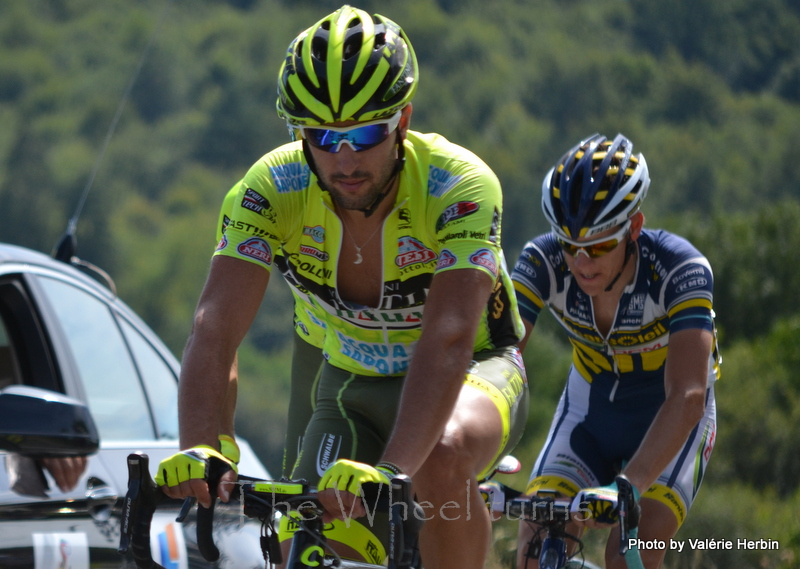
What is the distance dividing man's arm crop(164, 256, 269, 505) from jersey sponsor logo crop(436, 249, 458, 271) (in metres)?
0.54

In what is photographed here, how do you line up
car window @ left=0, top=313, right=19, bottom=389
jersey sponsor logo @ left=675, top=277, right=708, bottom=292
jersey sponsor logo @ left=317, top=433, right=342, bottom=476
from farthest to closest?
car window @ left=0, top=313, right=19, bottom=389
jersey sponsor logo @ left=675, top=277, right=708, bottom=292
jersey sponsor logo @ left=317, top=433, right=342, bottom=476

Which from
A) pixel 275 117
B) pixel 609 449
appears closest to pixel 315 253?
pixel 609 449

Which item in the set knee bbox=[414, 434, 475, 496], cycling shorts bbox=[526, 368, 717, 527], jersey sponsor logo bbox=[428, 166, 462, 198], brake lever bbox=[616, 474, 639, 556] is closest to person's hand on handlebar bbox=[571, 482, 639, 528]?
brake lever bbox=[616, 474, 639, 556]

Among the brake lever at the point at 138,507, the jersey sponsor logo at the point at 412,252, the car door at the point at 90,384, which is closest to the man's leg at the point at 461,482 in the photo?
the jersey sponsor logo at the point at 412,252

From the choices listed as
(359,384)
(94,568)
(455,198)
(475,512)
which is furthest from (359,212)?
(94,568)

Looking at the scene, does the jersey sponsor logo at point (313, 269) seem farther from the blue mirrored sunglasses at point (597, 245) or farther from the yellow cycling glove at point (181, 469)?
the blue mirrored sunglasses at point (597, 245)

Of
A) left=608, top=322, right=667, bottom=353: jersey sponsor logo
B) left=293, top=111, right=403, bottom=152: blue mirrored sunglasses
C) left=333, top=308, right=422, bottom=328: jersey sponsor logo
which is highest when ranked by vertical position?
left=293, top=111, right=403, bottom=152: blue mirrored sunglasses

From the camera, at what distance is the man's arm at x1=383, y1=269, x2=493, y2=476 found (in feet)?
8.83

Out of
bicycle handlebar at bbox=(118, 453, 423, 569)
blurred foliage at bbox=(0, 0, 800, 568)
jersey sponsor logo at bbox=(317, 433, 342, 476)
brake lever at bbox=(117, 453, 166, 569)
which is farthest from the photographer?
blurred foliage at bbox=(0, 0, 800, 568)

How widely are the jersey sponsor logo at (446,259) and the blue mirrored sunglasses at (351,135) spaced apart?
1.24 ft

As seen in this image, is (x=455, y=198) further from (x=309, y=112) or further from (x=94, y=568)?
(x=94, y=568)

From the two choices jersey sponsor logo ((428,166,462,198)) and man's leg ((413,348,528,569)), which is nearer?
man's leg ((413,348,528,569))

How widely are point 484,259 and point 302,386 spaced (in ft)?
3.95

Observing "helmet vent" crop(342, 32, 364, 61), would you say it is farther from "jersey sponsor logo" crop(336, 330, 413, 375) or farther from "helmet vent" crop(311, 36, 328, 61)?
"jersey sponsor logo" crop(336, 330, 413, 375)
